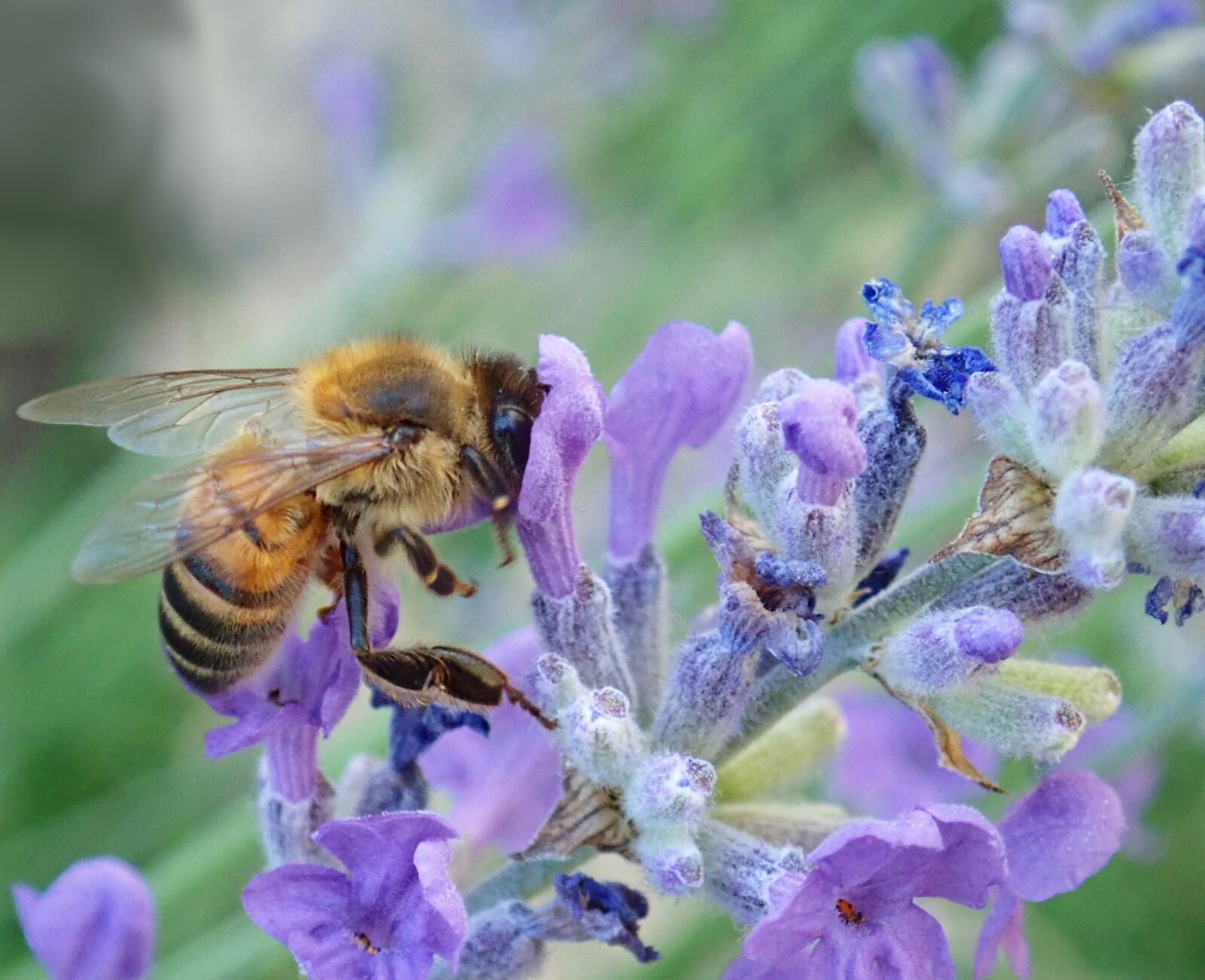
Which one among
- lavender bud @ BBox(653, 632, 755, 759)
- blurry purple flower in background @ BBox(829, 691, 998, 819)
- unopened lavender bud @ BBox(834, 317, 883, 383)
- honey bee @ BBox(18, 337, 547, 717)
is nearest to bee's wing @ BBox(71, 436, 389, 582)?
honey bee @ BBox(18, 337, 547, 717)

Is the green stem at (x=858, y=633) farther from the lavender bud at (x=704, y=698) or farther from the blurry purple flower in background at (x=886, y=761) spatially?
the blurry purple flower in background at (x=886, y=761)

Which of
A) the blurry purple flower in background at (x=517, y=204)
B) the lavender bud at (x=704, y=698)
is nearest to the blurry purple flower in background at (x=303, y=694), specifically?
the lavender bud at (x=704, y=698)

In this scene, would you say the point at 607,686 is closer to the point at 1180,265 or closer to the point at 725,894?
the point at 725,894

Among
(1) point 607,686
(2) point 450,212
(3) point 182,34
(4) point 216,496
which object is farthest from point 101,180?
(1) point 607,686

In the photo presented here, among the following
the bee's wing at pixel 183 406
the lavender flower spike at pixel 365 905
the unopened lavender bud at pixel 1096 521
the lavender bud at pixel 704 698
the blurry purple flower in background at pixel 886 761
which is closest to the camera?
the unopened lavender bud at pixel 1096 521

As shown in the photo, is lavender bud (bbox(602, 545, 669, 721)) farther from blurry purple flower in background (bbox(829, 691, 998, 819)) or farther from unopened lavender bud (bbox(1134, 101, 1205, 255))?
blurry purple flower in background (bbox(829, 691, 998, 819))

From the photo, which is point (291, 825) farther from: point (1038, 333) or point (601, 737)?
point (1038, 333)
